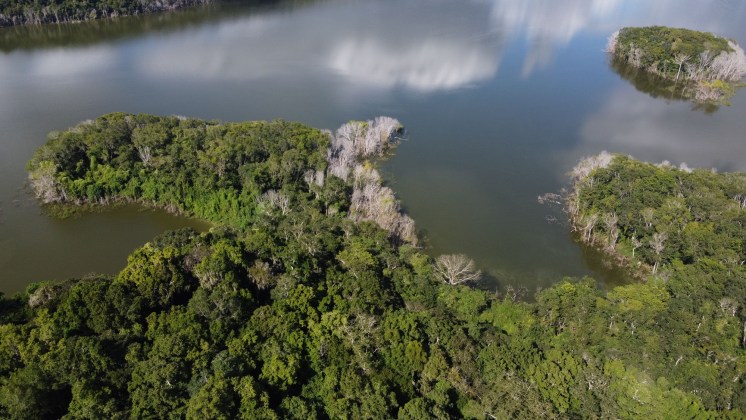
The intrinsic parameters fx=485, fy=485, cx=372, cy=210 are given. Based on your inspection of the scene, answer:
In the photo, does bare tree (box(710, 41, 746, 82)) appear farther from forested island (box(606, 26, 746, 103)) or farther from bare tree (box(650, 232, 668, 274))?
bare tree (box(650, 232, 668, 274))

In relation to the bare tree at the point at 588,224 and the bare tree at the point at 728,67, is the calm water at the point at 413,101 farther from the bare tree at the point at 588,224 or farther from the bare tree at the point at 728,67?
the bare tree at the point at 728,67

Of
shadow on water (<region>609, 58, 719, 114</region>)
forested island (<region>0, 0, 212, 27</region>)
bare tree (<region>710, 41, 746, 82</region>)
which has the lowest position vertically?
shadow on water (<region>609, 58, 719, 114</region>)

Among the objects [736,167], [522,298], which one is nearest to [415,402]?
[522,298]

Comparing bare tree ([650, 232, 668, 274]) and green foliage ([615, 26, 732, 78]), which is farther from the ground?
green foliage ([615, 26, 732, 78])

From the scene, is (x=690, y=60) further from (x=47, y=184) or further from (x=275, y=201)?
(x=47, y=184)

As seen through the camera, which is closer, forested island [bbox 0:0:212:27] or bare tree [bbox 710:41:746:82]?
bare tree [bbox 710:41:746:82]

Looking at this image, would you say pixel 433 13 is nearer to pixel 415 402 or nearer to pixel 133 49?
pixel 133 49

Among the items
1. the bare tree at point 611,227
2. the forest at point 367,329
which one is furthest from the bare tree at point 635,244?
the bare tree at point 611,227

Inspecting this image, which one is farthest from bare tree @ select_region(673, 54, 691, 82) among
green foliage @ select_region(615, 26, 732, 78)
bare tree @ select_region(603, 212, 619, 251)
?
bare tree @ select_region(603, 212, 619, 251)

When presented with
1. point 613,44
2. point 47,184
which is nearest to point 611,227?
point 47,184
